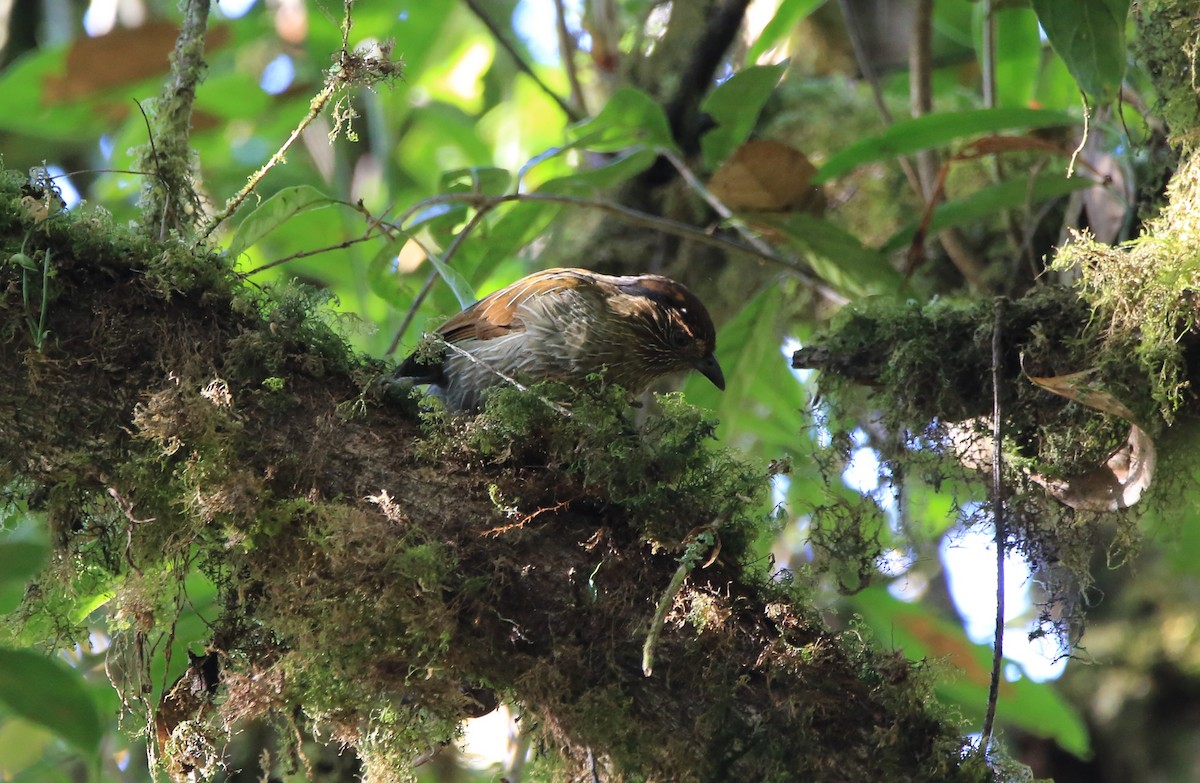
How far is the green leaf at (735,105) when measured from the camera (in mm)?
3877

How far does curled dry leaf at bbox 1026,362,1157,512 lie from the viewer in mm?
2613

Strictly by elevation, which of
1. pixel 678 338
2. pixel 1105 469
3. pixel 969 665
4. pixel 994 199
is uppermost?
pixel 678 338

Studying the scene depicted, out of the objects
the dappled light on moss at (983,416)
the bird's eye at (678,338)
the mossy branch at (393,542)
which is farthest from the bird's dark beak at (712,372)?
the mossy branch at (393,542)

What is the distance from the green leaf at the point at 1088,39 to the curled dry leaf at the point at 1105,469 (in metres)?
0.78

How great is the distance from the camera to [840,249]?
401cm

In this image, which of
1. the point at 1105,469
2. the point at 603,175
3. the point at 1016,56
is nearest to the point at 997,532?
the point at 1105,469

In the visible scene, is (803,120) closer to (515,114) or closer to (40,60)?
(515,114)

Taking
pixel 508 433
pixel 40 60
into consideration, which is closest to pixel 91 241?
pixel 508 433

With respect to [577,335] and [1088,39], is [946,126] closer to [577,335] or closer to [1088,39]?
[1088,39]

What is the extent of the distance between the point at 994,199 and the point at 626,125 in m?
1.33

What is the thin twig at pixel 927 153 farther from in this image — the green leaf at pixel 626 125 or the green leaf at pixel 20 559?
the green leaf at pixel 20 559

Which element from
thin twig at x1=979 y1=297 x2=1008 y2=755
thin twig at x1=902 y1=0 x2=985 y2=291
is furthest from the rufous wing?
thin twig at x1=979 y1=297 x2=1008 y2=755

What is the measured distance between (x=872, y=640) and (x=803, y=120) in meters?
3.71

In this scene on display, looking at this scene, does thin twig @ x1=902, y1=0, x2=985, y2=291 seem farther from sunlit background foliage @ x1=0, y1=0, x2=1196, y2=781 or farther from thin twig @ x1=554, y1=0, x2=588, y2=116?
thin twig @ x1=554, y1=0, x2=588, y2=116
